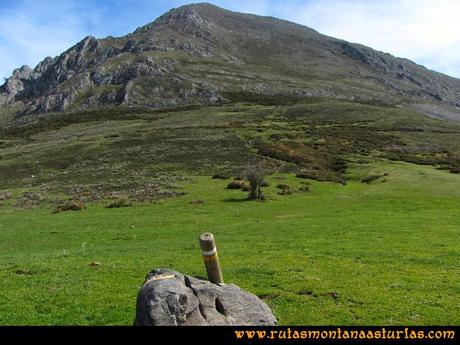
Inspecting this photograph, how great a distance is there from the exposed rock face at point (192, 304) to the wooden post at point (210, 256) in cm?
84

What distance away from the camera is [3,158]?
102 m

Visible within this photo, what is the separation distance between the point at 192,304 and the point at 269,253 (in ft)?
57.3

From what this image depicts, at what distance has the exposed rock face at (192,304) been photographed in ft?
39.6

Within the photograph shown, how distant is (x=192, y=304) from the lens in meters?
12.6

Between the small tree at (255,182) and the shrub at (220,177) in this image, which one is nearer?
the small tree at (255,182)

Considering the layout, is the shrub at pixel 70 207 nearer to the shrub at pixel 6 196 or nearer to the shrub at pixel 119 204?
the shrub at pixel 119 204

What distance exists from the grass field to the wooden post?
3.69 meters

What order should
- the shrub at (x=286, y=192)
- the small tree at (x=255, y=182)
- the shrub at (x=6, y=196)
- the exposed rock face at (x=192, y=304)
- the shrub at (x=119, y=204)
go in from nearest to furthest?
the exposed rock face at (x=192, y=304) → the shrub at (x=119, y=204) → the small tree at (x=255, y=182) → the shrub at (x=286, y=192) → the shrub at (x=6, y=196)

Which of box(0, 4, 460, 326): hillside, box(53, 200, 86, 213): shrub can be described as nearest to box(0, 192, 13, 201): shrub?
box(0, 4, 460, 326): hillside

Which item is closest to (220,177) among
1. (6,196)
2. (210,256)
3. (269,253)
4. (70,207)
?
(70,207)

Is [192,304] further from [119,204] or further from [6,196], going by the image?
[6,196]

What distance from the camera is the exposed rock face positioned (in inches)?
475

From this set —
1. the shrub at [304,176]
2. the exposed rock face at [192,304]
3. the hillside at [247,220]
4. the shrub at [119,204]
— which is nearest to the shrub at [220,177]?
the hillside at [247,220]
